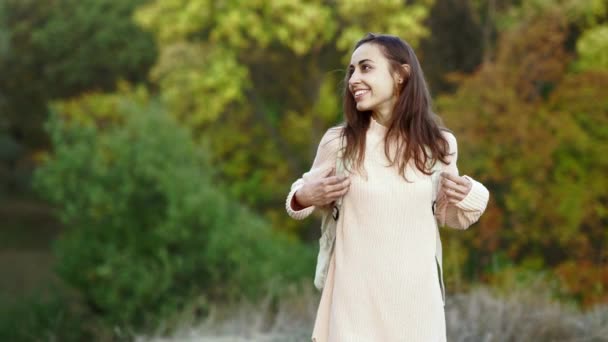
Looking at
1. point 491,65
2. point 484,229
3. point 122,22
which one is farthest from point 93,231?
point 122,22

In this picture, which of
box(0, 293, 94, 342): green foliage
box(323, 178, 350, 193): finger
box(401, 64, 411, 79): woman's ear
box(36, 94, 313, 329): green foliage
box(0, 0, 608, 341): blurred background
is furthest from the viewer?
box(0, 293, 94, 342): green foliage

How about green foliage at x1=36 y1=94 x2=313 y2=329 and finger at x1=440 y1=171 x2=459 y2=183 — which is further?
green foliage at x1=36 y1=94 x2=313 y2=329

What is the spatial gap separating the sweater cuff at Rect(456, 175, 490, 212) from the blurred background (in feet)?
8.71

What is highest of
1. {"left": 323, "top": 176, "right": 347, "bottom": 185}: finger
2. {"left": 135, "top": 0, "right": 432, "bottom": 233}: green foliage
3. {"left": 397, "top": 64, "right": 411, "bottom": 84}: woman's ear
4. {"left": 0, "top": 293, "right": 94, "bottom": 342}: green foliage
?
{"left": 135, "top": 0, "right": 432, "bottom": 233}: green foliage

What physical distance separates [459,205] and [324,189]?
0.41 meters

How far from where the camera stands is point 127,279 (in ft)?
34.9

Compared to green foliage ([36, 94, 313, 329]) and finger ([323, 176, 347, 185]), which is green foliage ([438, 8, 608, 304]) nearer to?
green foliage ([36, 94, 313, 329])

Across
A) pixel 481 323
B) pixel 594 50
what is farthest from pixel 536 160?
pixel 481 323

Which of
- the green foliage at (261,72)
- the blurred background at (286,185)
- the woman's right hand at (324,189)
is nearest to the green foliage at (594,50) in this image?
the blurred background at (286,185)

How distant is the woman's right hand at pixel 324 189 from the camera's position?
256cm

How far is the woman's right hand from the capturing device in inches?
101

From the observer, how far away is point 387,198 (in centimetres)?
259

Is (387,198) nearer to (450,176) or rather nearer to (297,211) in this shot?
(450,176)

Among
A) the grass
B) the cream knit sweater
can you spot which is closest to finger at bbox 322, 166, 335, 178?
the cream knit sweater
